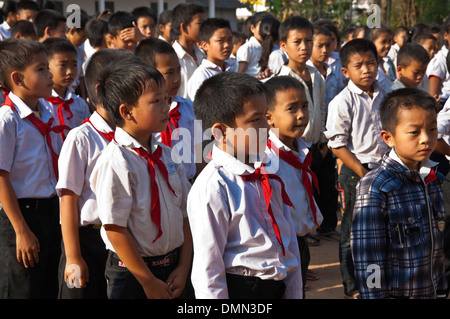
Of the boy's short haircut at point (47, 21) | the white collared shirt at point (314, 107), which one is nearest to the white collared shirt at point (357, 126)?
the white collared shirt at point (314, 107)

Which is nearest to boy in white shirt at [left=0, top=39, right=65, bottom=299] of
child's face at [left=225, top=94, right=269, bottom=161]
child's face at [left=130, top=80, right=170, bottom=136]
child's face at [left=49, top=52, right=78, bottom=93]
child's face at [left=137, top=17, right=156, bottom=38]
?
child's face at [left=49, top=52, right=78, bottom=93]

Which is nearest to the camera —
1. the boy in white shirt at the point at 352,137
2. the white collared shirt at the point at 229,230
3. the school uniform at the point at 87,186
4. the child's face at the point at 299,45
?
the white collared shirt at the point at 229,230

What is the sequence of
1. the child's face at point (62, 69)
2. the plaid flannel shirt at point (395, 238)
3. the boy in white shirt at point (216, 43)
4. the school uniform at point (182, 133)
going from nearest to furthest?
the plaid flannel shirt at point (395, 238)
the school uniform at point (182, 133)
the child's face at point (62, 69)
the boy in white shirt at point (216, 43)

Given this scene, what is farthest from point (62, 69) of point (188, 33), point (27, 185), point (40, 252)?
point (188, 33)

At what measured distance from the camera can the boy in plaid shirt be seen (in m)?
2.56

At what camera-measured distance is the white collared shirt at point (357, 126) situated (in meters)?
4.08

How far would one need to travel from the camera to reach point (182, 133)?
3580 millimetres

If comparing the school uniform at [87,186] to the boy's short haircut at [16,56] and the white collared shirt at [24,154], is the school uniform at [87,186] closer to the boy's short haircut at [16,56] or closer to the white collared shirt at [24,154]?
the white collared shirt at [24,154]

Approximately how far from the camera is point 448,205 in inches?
153

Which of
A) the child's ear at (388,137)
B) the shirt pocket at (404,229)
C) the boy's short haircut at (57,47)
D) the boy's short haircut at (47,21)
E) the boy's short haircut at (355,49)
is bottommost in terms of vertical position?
the shirt pocket at (404,229)

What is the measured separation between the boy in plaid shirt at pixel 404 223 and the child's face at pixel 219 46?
2.83m

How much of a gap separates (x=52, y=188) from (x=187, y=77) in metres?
2.74

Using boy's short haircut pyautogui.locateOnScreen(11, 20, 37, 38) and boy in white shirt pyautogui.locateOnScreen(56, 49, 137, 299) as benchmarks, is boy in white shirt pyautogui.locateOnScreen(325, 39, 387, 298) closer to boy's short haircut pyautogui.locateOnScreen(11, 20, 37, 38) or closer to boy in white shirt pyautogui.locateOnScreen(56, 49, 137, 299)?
boy in white shirt pyautogui.locateOnScreen(56, 49, 137, 299)
